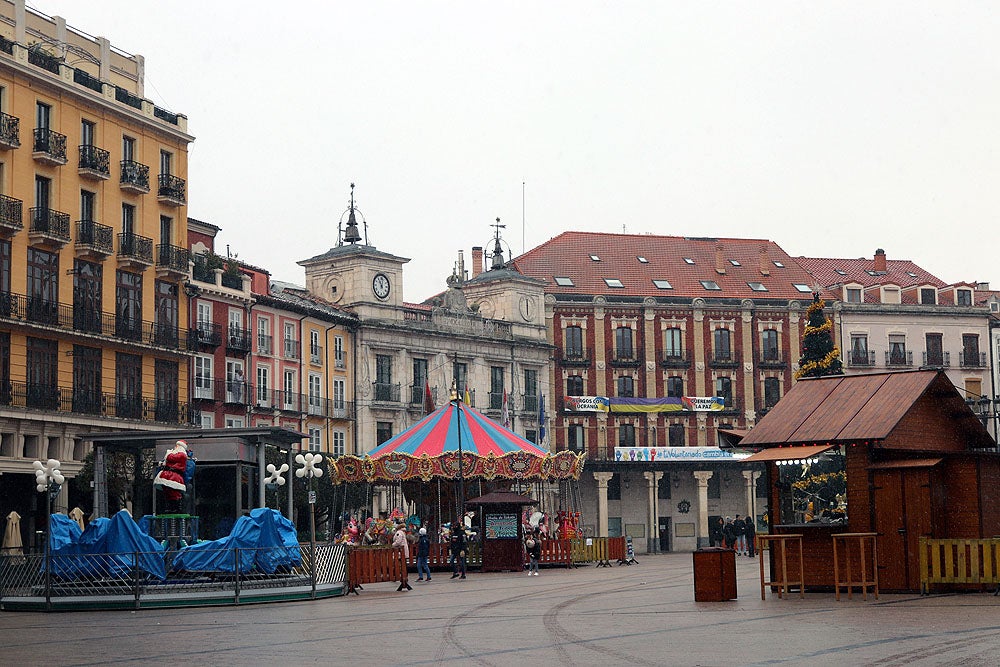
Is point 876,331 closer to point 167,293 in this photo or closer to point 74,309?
point 167,293

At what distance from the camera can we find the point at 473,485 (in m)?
51.2

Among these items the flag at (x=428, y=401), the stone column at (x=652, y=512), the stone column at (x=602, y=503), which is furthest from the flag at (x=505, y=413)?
the stone column at (x=652, y=512)

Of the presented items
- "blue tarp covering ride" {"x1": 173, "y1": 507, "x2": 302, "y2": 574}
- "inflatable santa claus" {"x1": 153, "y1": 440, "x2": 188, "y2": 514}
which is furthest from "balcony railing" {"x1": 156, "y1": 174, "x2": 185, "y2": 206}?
"blue tarp covering ride" {"x1": 173, "y1": 507, "x2": 302, "y2": 574}

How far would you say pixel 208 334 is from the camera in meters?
61.7

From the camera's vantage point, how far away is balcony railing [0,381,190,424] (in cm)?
4919

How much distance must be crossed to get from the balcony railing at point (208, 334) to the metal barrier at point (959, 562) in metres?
40.5

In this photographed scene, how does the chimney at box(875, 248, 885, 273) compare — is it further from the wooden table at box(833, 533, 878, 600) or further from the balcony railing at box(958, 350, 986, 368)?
the wooden table at box(833, 533, 878, 600)

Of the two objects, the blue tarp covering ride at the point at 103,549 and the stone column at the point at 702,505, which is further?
the stone column at the point at 702,505

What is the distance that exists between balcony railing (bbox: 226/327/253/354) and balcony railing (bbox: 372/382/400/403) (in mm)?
9950

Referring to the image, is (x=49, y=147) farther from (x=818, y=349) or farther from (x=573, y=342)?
(x=573, y=342)

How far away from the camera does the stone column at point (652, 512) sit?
81.9 meters

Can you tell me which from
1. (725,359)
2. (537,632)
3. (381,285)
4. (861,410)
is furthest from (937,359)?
(537,632)

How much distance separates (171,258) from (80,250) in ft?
17.5

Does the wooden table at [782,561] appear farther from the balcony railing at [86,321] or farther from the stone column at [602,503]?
the stone column at [602,503]
